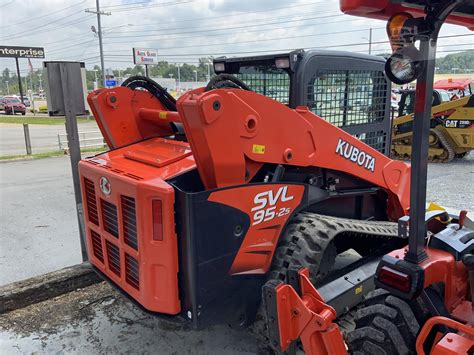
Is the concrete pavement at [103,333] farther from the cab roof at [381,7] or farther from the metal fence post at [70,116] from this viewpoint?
the cab roof at [381,7]

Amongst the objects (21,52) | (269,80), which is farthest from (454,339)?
(21,52)

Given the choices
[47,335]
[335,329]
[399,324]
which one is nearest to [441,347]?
[399,324]

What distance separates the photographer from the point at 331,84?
344 cm

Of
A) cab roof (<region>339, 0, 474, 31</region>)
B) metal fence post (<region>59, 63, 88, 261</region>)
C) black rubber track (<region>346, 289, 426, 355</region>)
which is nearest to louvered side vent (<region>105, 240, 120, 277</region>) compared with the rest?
metal fence post (<region>59, 63, 88, 261</region>)

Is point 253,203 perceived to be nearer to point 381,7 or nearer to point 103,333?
point 381,7

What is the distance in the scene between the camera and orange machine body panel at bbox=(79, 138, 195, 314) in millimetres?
2500

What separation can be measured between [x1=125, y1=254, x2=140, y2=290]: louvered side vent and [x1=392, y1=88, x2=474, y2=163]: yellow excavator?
9139 millimetres

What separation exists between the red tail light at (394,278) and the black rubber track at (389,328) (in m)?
0.18

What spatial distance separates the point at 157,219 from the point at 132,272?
543 millimetres

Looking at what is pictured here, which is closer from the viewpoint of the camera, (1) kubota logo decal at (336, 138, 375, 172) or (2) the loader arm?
(2) the loader arm

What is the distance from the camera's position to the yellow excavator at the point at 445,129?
10.5 m

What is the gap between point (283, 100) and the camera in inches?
138

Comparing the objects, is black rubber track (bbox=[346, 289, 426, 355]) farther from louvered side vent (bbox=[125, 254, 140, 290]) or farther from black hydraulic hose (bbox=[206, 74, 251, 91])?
black hydraulic hose (bbox=[206, 74, 251, 91])

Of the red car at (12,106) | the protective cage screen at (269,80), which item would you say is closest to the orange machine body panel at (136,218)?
the protective cage screen at (269,80)
